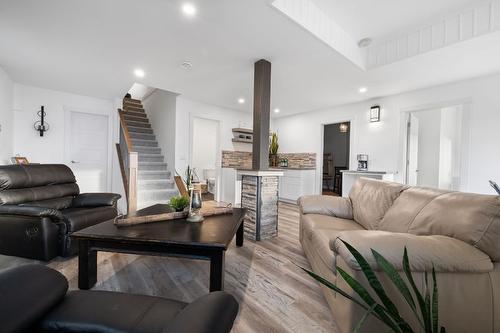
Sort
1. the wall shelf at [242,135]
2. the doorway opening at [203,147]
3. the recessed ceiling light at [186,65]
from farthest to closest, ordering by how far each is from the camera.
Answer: the doorway opening at [203,147], the wall shelf at [242,135], the recessed ceiling light at [186,65]

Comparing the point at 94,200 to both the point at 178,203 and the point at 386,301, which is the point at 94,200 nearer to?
the point at 178,203

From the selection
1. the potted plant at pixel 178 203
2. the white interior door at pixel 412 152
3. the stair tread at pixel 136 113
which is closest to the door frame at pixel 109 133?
the stair tread at pixel 136 113

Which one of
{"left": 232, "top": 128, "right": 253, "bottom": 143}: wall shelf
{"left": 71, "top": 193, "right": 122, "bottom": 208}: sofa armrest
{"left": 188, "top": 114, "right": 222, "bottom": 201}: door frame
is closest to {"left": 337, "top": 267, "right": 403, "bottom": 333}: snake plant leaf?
{"left": 71, "top": 193, "right": 122, "bottom": 208}: sofa armrest

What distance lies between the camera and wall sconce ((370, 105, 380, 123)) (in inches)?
181

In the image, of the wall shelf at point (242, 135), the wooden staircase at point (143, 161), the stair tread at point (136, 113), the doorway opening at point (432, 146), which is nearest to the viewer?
the wooden staircase at point (143, 161)

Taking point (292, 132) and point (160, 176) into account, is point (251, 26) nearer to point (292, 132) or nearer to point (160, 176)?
point (160, 176)

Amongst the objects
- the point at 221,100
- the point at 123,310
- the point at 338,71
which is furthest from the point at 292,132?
the point at 123,310

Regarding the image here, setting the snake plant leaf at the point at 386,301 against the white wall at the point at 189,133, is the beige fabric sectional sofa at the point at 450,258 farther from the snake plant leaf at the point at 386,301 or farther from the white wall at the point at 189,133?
the white wall at the point at 189,133

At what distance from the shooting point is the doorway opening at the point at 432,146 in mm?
4444

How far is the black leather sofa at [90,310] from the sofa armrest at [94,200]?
2114mm

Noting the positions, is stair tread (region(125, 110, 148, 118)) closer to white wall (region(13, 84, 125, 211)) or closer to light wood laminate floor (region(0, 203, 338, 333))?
white wall (region(13, 84, 125, 211))

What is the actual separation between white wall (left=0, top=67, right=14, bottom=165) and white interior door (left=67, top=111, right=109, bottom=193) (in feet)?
2.82

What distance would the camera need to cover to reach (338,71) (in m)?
3.30

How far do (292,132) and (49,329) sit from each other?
6116 mm
